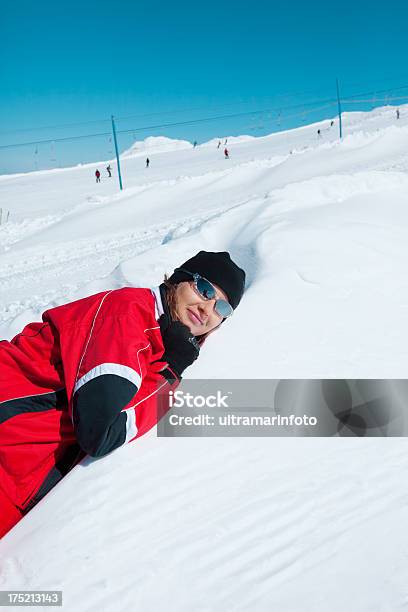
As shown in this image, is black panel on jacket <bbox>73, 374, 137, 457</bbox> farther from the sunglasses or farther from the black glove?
the sunglasses

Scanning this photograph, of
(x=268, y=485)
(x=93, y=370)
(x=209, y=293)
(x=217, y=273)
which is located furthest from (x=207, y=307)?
(x=268, y=485)

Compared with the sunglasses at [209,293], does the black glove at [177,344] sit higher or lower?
lower

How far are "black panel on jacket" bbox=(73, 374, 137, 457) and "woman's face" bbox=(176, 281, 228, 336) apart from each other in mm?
512

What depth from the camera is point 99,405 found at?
175 centimetres

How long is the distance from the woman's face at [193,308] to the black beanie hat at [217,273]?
2.5 inches

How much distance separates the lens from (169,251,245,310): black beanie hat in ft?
7.47

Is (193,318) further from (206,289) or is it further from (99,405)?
(99,405)

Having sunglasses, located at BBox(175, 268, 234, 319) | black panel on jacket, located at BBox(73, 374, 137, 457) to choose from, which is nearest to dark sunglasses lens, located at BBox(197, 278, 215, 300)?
sunglasses, located at BBox(175, 268, 234, 319)

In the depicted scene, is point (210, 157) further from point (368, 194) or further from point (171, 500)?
point (171, 500)

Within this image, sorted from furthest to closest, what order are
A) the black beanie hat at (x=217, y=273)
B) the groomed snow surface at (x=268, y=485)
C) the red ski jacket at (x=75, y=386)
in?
1. the black beanie hat at (x=217, y=273)
2. the red ski jacket at (x=75, y=386)
3. the groomed snow surface at (x=268, y=485)

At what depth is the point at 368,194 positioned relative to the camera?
6227 millimetres

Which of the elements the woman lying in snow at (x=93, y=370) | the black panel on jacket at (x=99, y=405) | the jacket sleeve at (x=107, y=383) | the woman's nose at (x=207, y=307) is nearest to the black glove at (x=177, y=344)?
the woman lying in snow at (x=93, y=370)

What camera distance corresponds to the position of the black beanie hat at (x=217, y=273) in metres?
2.28

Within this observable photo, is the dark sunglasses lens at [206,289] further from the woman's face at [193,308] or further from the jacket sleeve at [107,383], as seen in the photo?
the jacket sleeve at [107,383]
